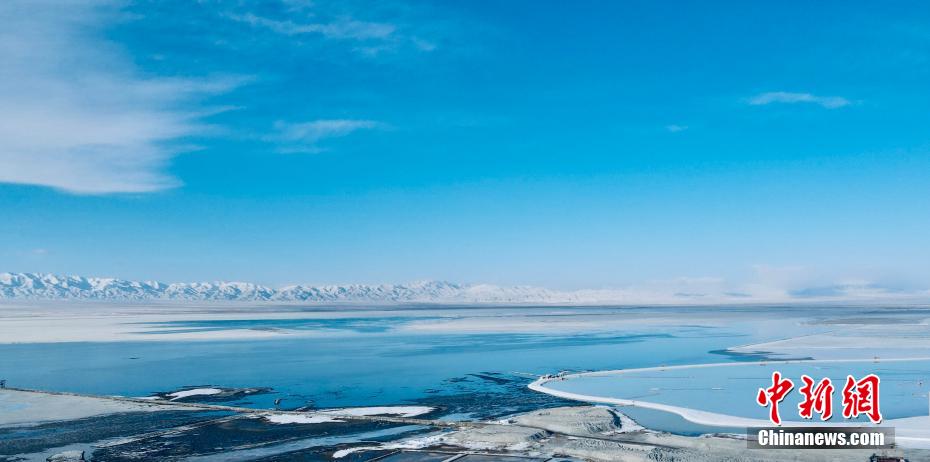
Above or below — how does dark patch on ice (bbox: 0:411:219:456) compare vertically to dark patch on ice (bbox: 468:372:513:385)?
below

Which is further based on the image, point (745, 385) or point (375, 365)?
point (375, 365)

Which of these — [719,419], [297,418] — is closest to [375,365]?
[297,418]

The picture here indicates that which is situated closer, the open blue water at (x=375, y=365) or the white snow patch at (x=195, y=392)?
the white snow patch at (x=195, y=392)

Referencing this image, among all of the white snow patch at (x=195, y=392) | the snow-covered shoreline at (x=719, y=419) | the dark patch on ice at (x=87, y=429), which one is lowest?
the dark patch on ice at (x=87, y=429)

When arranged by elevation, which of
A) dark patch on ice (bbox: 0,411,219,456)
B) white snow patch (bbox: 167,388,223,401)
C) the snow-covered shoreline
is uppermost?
the snow-covered shoreline

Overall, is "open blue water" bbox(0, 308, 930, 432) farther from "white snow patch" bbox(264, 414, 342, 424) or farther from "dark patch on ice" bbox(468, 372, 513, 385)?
"white snow patch" bbox(264, 414, 342, 424)

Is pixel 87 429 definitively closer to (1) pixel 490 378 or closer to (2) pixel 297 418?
(2) pixel 297 418

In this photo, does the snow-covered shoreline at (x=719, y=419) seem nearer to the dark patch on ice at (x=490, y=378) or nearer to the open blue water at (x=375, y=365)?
the open blue water at (x=375, y=365)

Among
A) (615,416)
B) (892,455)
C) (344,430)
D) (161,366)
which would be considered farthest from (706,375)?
(161,366)

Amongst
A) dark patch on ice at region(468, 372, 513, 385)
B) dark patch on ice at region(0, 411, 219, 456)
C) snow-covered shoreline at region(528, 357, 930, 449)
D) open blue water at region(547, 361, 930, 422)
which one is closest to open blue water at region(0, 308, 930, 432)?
open blue water at region(547, 361, 930, 422)

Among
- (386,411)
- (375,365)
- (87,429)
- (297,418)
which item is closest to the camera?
(87,429)

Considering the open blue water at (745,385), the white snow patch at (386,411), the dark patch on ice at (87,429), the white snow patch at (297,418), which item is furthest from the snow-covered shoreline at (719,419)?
the dark patch on ice at (87,429)
